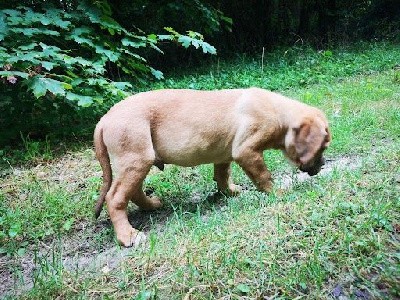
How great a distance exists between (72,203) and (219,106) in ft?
6.07

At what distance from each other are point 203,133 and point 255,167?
60 centimetres

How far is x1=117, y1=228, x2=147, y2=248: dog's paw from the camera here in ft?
12.5

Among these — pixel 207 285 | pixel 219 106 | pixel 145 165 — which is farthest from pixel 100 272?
pixel 219 106

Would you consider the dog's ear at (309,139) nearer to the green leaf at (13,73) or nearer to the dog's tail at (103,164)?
the dog's tail at (103,164)

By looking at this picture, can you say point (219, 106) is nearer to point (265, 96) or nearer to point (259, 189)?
point (265, 96)

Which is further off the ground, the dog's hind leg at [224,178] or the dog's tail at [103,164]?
the dog's tail at [103,164]

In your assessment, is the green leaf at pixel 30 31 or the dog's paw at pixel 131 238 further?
the green leaf at pixel 30 31

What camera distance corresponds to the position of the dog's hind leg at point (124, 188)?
13.1ft

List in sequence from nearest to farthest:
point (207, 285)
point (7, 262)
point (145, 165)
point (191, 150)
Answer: point (207, 285), point (7, 262), point (145, 165), point (191, 150)

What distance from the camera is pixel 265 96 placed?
4535mm

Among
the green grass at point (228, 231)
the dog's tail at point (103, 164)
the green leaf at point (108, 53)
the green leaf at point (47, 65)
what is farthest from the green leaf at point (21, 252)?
the green leaf at point (108, 53)

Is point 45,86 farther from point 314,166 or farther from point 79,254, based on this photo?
point 314,166

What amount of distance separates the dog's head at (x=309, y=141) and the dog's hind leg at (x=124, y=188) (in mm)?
1418

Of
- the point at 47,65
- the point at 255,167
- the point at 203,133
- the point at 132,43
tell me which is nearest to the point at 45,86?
the point at 47,65
